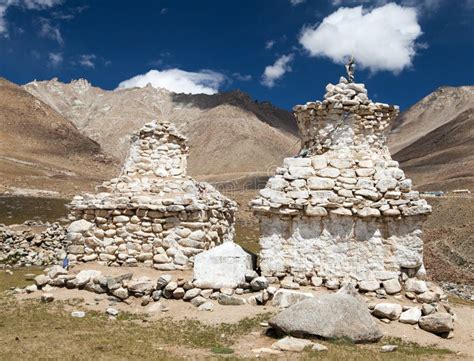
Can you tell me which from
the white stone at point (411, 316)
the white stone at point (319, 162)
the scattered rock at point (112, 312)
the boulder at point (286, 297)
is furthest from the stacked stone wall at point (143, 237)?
the white stone at point (411, 316)

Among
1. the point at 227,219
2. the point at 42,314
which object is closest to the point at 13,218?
the point at 227,219

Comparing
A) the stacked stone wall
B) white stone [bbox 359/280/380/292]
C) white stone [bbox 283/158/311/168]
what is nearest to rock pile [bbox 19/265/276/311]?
the stacked stone wall

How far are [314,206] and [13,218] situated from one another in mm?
32403

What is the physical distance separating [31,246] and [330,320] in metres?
23.7

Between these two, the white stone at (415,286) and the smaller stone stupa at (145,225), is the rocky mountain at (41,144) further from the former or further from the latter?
the white stone at (415,286)

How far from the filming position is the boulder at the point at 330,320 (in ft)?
29.5

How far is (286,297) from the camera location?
446 inches

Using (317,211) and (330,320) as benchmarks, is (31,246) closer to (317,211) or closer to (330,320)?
(317,211)

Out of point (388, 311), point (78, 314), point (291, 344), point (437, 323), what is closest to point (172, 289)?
point (78, 314)

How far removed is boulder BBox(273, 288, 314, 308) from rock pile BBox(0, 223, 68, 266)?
683 inches

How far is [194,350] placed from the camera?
893 centimetres

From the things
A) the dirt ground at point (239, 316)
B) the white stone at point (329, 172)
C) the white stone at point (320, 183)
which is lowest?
the dirt ground at point (239, 316)

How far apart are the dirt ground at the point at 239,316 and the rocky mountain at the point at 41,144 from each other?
8171cm

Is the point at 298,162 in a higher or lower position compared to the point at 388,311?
higher
